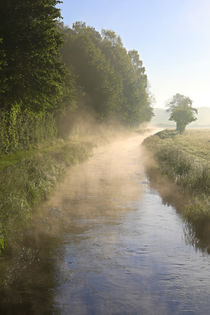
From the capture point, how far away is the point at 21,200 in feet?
36.8

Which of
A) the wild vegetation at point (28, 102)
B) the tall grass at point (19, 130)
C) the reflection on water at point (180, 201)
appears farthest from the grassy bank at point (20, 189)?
the reflection on water at point (180, 201)

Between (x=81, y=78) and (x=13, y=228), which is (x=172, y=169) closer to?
(x=13, y=228)

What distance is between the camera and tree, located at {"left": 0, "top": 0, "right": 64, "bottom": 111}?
16.9 metres

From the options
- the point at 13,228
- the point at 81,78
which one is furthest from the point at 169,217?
the point at 81,78

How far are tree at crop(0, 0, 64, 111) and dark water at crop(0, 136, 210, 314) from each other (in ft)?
22.5

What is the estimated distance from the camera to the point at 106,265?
8195mm

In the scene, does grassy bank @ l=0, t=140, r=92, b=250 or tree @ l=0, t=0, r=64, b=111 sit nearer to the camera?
grassy bank @ l=0, t=140, r=92, b=250

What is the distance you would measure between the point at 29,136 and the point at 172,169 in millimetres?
11641

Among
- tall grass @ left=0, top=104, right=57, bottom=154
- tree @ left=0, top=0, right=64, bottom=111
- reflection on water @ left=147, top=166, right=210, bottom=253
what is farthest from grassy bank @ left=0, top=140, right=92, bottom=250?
reflection on water @ left=147, top=166, right=210, bottom=253

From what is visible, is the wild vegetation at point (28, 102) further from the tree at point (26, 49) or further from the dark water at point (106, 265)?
the dark water at point (106, 265)

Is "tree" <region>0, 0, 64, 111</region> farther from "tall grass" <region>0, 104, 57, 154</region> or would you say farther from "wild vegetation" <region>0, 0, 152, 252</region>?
"tall grass" <region>0, 104, 57, 154</region>

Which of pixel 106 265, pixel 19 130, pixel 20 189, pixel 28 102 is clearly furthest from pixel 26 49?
pixel 106 265

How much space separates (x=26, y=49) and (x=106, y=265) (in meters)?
12.6

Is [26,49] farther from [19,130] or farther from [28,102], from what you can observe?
[19,130]
